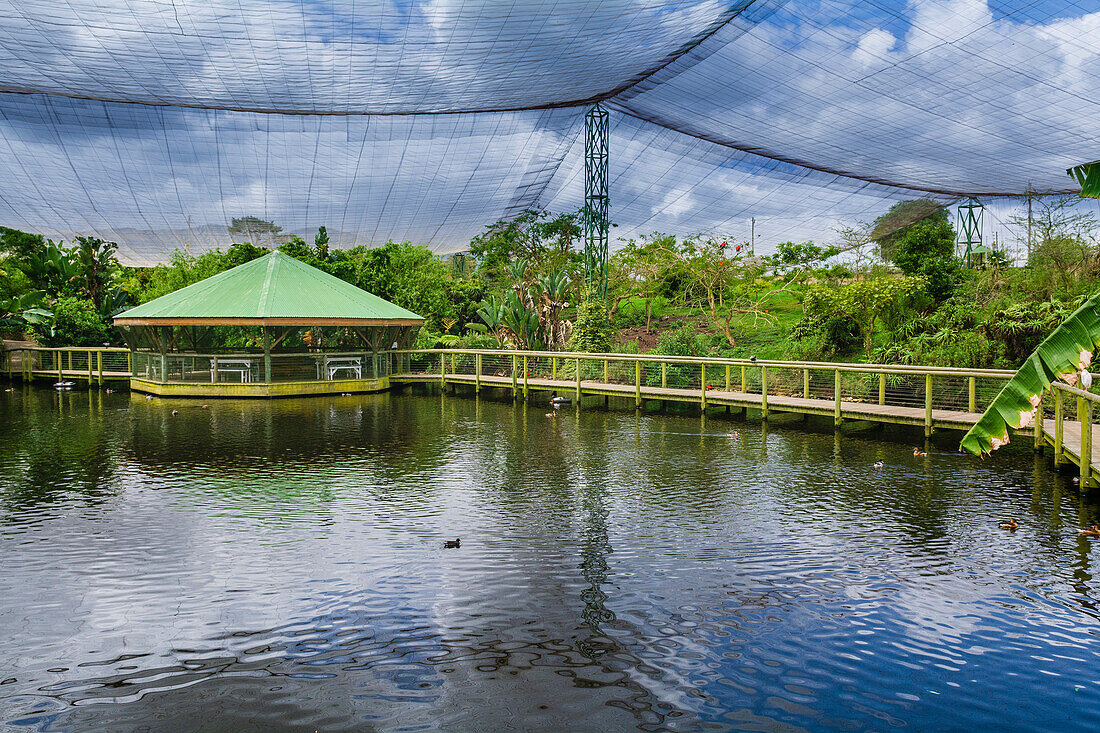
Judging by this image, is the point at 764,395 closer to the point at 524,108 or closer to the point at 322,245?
the point at 524,108

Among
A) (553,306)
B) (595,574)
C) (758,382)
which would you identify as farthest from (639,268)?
(595,574)

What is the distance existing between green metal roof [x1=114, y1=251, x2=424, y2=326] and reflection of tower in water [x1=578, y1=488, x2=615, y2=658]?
1317cm

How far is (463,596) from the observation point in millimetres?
4906

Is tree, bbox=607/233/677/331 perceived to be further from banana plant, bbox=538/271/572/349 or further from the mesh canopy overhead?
banana plant, bbox=538/271/572/349

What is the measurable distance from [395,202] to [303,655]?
18.6 metres

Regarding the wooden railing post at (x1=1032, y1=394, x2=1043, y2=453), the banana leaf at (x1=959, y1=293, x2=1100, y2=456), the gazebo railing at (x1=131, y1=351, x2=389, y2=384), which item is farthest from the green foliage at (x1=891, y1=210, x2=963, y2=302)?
the gazebo railing at (x1=131, y1=351, x2=389, y2=384)

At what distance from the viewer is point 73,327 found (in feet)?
84.2

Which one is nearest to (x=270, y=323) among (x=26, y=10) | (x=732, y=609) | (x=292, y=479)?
(x=26, y=10)

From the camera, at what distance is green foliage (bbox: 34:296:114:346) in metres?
25.3

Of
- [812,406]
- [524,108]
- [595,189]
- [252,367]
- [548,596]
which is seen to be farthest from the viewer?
[595,189]

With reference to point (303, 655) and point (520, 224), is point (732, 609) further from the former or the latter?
point (520, 224)

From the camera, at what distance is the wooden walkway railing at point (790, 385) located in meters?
9.52

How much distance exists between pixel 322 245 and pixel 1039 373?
26313mm

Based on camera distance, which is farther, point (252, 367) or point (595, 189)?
point (595, 189)
